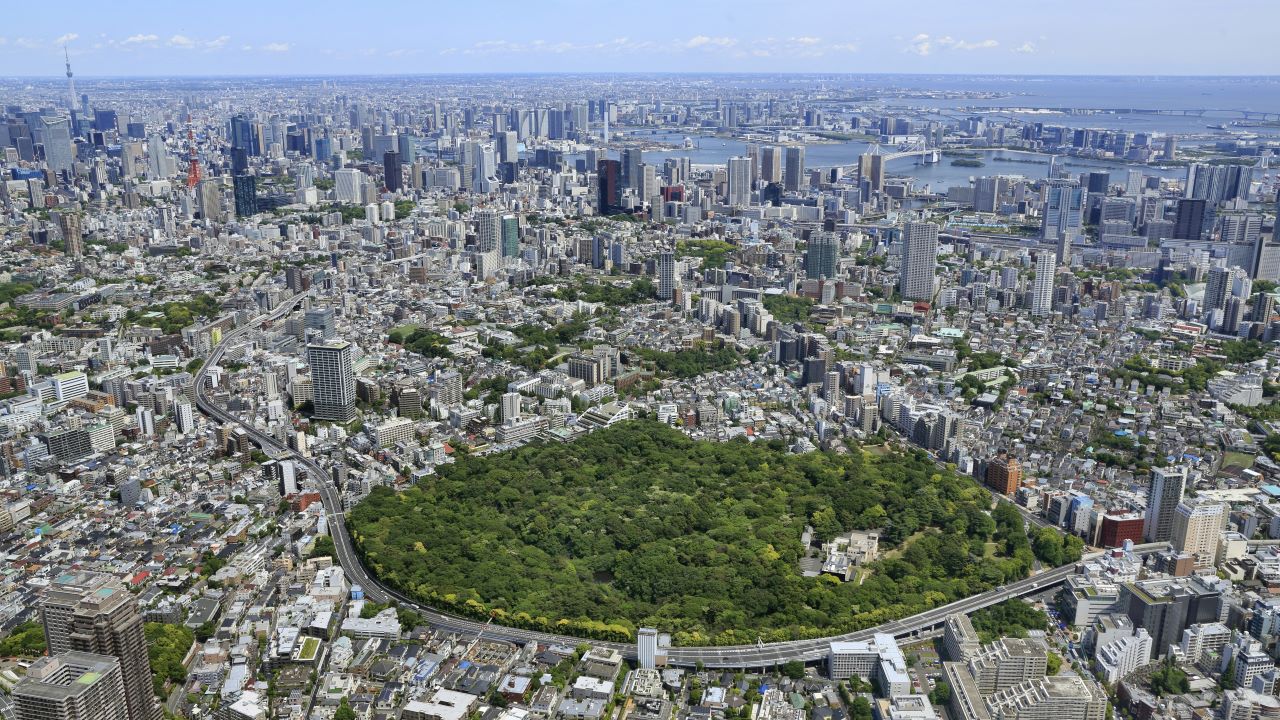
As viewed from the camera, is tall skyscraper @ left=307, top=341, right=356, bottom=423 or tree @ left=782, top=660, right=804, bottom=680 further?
tall skyscraper @ left=307, top=341, right=356, bottom=423

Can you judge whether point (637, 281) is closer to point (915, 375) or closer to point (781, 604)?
point (915, 375)

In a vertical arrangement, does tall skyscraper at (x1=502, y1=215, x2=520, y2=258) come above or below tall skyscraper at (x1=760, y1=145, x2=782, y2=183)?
below

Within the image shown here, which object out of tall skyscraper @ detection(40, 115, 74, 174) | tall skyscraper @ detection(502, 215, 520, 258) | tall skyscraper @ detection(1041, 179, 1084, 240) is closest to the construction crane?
Result: tall skyscraper @ detection(40, 115, 74, 174)

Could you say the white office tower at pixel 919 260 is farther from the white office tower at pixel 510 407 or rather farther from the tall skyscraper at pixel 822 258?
the white office tower at pixel 510 407

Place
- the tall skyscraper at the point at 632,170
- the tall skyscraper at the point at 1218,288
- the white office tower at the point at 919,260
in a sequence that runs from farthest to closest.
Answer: the tall skyscraper at the point at 632,170 < the white office tower at the point at 919,260 < the tall skyscraper at the point at 1218,288

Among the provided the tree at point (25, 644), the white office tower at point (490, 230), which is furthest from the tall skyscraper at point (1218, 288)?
the tree at point (25, 644)

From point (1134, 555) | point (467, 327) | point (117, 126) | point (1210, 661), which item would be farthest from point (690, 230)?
point (117, 126)

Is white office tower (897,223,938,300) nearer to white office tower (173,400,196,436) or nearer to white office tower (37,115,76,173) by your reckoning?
white office tower (173,400,196,436)
